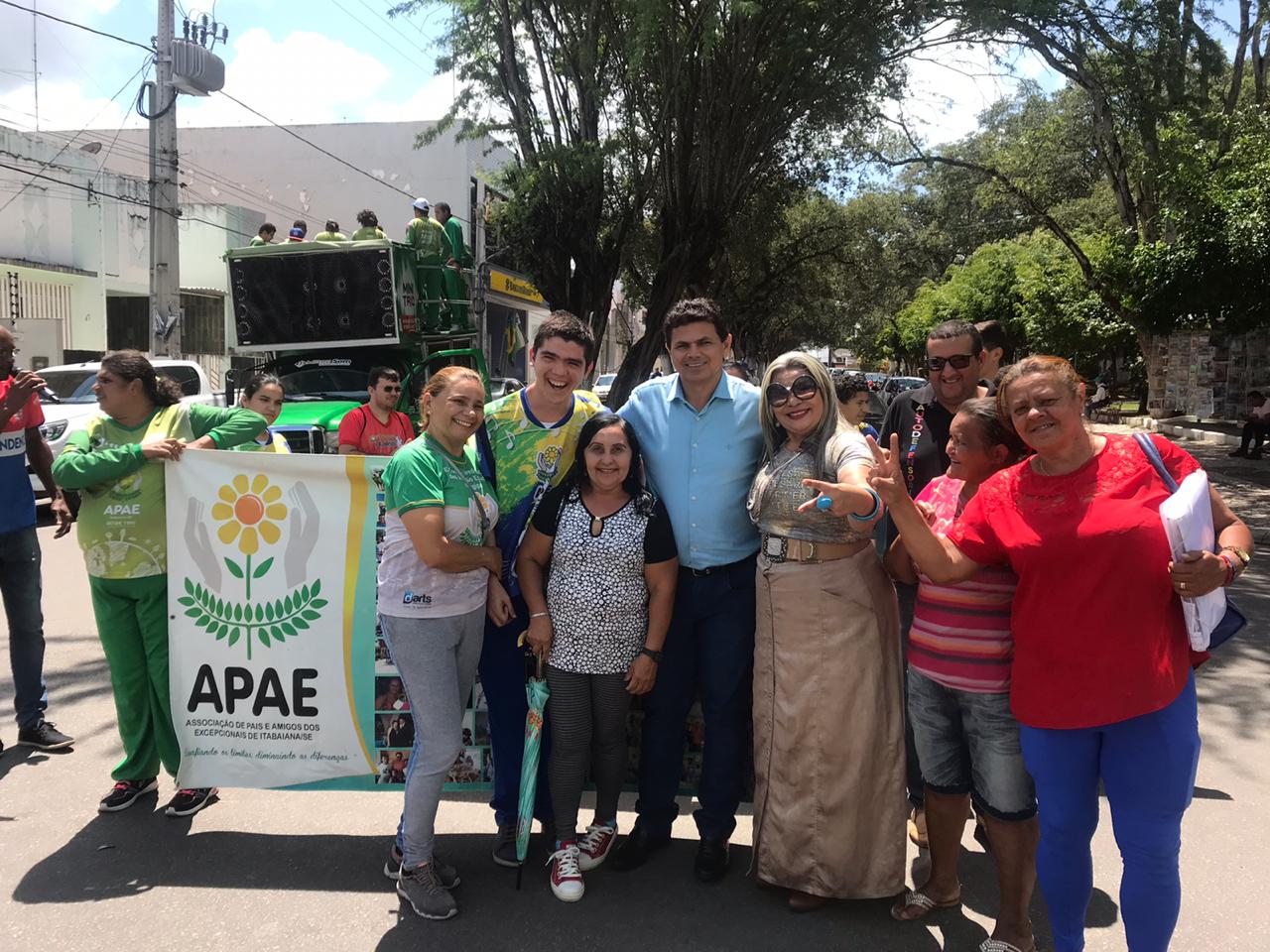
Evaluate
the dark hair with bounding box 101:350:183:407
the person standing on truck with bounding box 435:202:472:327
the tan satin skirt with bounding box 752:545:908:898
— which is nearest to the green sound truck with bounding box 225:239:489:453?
the person standing on truck with bounding box 435:202:472:327

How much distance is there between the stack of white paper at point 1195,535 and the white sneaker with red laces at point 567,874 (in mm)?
2128

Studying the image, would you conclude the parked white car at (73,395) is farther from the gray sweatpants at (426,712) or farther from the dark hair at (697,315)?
the dark hair at (697,315)

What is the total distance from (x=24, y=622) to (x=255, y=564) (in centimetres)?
168

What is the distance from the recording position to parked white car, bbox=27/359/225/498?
426 inches

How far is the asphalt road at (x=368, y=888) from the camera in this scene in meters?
3.05

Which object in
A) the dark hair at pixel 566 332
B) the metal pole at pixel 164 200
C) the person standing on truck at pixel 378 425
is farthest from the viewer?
the metal pole at pixel 164 200

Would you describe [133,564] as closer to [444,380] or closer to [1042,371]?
[444,380]

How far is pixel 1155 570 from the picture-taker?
2.46m

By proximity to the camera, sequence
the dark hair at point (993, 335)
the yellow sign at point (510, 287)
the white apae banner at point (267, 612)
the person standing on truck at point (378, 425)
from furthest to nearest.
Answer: the yellow sign at point (510, 287), the person standing on truck at point (378, 425), the dark hair at point (993, 335), the white apae banner at point (267, 612)

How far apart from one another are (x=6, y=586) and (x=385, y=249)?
6.51 m

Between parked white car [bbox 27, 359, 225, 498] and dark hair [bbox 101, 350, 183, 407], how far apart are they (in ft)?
22.7

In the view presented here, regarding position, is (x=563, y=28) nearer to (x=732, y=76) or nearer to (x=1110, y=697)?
(x=732, y=76)

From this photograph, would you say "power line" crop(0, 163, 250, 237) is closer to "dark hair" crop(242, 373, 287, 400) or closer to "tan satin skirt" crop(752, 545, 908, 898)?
"dark hair" crop(242, 373, 287, 400)

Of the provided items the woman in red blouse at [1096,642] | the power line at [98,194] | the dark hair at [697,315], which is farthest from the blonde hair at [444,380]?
the power line at [98,194]
